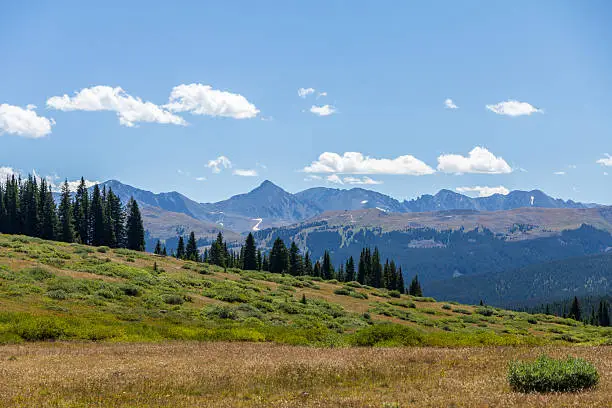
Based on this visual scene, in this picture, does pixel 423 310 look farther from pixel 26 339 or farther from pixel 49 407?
pixel 49 407

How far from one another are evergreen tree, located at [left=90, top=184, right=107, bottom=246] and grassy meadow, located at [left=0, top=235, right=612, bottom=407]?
247ft

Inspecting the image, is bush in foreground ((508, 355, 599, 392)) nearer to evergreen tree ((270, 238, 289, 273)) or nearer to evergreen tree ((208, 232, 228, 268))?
evergreen tree ((270, 238, 289, 273))

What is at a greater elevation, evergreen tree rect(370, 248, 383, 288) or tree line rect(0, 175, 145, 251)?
tree line rect(0, 175, 145, 251)

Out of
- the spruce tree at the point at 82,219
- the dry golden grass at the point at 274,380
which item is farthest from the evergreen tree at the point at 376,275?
the dry golden grass at the point at 274,380

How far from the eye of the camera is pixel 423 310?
203 ft

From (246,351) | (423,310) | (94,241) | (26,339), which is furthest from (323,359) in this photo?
(94,241)

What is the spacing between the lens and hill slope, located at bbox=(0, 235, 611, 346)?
2328 centimetres

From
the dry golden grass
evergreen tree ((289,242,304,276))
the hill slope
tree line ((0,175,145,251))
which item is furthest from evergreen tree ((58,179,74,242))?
the dry golden grass

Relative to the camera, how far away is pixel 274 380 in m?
12.2

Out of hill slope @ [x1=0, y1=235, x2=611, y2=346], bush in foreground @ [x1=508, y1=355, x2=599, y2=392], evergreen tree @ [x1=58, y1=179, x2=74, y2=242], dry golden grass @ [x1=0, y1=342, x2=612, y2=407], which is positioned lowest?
hill slope @ [x1=0, y1=235, x2=611, y2=346]

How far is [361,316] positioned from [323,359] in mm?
32511

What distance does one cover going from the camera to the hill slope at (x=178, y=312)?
23.3 meters

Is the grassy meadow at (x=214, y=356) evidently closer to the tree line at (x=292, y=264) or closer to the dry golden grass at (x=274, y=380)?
the dry golden grass at (x=274, y=380)

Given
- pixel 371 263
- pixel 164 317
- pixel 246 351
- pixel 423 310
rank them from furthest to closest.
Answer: pixel 371 263 → pixel 423 310 → pixel 164 317 → pixel 246 351
